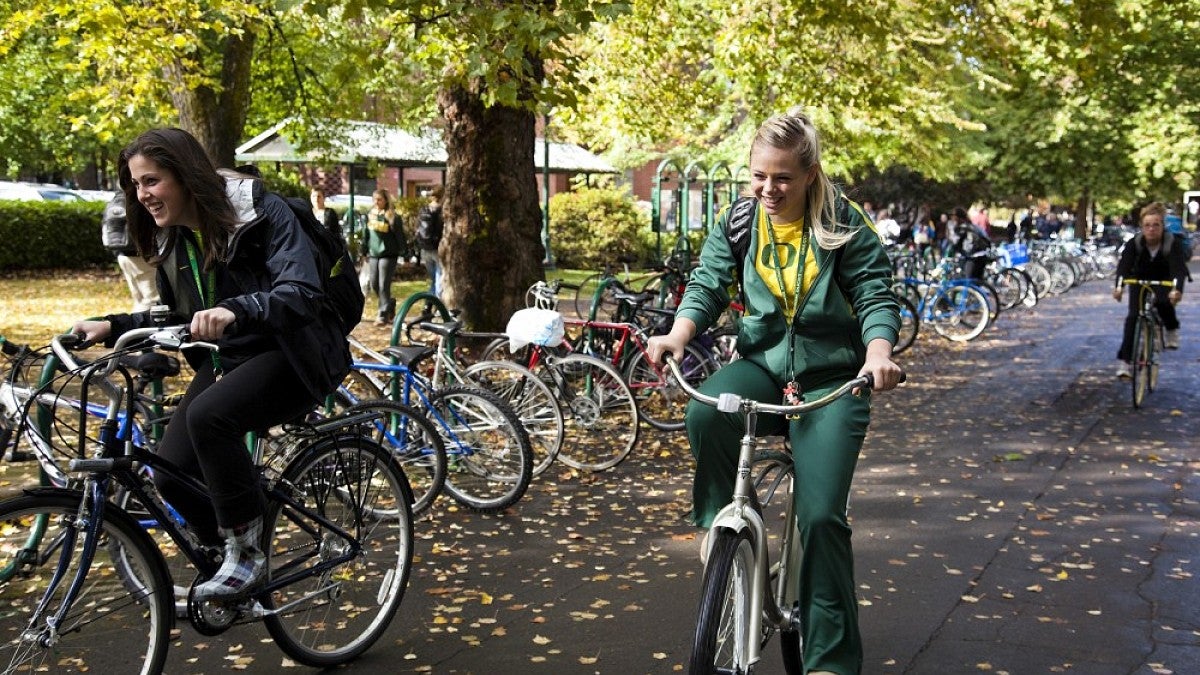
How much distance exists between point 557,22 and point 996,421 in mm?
4994

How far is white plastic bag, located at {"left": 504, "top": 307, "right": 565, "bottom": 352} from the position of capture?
8008 millimetres

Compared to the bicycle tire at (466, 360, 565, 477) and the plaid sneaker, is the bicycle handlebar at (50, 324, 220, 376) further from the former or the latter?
the bicycle tire at (466, 360, 565, 477)

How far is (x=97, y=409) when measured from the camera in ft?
16.0

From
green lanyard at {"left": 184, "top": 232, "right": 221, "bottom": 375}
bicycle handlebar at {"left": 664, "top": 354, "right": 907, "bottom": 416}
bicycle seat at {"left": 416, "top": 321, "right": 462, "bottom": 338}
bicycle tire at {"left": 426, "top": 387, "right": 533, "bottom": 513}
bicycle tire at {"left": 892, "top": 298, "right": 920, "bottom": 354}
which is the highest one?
green lanyard at {"left": 184, "top": 232, "right": 221, "bottom": 375}

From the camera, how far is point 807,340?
3717 mm

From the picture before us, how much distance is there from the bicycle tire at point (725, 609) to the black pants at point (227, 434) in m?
1.46

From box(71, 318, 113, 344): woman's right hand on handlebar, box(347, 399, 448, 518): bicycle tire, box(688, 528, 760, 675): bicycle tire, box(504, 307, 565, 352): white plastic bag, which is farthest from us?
box(504, 307, 565, 352): white plastic bag

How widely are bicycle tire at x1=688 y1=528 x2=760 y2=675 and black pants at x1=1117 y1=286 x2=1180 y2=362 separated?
362 inches

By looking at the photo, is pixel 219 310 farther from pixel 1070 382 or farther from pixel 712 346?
pixel 1070 382

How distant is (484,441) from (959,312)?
11521 mm

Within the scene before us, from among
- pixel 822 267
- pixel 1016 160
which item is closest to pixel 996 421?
pixel 822 267

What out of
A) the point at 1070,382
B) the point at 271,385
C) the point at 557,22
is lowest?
the point at 1070,382

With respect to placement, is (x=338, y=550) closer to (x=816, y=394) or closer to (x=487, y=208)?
(x=816, y=394)

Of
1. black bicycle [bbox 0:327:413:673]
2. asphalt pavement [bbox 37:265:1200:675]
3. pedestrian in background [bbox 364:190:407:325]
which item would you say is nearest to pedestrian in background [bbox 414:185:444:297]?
pedestrian in background [bbox 364:190:407:325]
